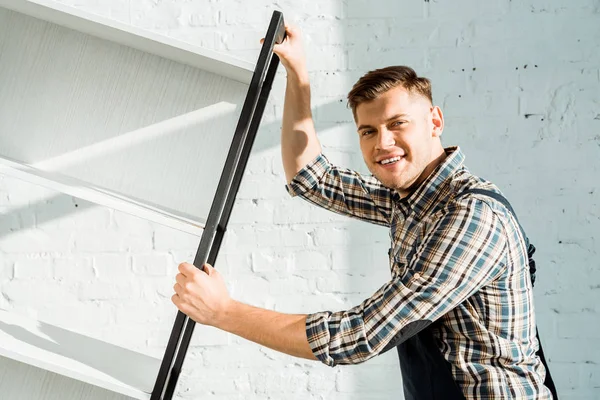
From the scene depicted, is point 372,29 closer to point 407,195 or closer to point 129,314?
point 407,195

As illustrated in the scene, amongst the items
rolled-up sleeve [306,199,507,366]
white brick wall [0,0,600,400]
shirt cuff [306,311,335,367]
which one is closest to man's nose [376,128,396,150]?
rolled-up sleeve [306,199,507,366]

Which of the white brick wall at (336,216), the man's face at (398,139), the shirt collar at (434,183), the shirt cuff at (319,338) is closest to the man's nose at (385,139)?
the man's face at (398,139)

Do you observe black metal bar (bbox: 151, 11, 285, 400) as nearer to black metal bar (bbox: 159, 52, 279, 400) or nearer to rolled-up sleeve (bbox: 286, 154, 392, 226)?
black metal bar (bbox: 159, 52, 279, 400)

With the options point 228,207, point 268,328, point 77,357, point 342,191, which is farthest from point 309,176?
point 77,357

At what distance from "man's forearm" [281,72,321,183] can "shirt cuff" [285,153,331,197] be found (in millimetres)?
12

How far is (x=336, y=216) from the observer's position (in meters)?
1.94

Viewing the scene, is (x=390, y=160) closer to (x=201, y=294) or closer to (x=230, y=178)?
(x=230, y=178)

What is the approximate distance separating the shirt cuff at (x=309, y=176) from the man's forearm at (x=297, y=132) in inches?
0.5

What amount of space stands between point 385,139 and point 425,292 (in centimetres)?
38

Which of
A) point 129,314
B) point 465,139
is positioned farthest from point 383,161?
point 129,314

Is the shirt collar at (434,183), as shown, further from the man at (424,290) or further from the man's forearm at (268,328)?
the man's forearm at (268,328)

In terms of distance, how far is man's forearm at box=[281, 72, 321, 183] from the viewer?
1.47 m

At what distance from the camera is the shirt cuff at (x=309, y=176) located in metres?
1.52

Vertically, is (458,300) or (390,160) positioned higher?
(390,160)
